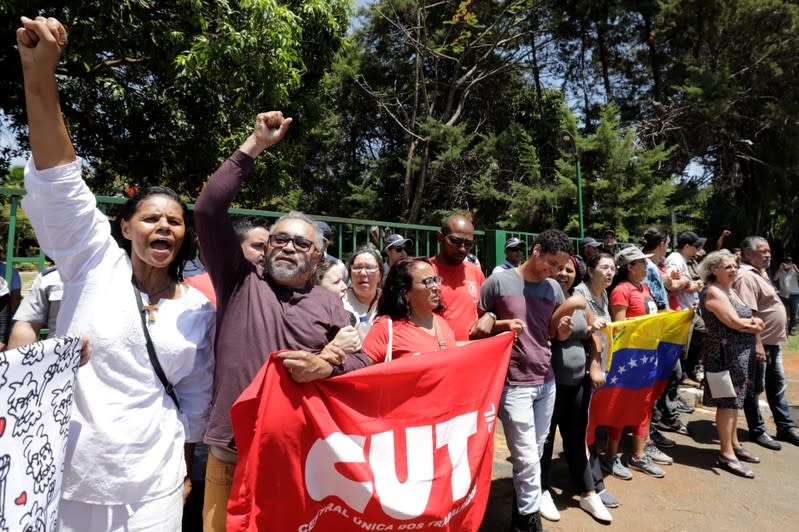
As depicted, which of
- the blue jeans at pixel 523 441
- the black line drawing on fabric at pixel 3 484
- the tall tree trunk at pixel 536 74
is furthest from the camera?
the tall tree trunk at pixel 536 74

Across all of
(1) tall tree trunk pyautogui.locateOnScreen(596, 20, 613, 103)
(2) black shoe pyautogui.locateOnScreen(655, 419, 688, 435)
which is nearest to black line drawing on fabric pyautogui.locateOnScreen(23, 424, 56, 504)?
(2) black shoe pyautogui.locateOnScreen(655, 419, 688, 435)

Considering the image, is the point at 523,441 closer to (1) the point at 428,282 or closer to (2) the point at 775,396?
(1) the point at 428,282

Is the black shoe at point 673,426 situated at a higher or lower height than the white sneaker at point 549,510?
lower

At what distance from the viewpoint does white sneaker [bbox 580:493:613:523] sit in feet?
11.6

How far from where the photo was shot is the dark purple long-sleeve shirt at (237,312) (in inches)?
75.4

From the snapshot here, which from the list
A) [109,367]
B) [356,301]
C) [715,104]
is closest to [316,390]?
[109,367]

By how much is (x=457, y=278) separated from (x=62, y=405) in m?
2.54

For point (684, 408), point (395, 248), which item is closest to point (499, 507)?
point (395, 248)

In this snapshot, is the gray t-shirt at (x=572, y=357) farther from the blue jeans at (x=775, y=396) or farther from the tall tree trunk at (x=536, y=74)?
the tall tree trunk at (x=536, y=74)

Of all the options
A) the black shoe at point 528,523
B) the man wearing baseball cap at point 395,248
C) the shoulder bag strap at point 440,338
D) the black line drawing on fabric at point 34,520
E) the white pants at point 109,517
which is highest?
the man wearing baseball cap at point 395,248

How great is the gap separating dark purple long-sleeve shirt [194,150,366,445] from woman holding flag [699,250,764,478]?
404 cm

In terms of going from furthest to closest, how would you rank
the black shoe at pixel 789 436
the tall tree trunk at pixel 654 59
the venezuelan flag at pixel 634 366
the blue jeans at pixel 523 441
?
the tall tree trunk at pixel 654 59, the black shoe at pixel 789 436, the venezuelan flag at pixel 634 366, the blue jeans at pixel 523 441

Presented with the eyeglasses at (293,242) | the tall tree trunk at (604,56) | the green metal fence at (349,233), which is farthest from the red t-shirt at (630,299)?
the tall tree trunk at (604,56)

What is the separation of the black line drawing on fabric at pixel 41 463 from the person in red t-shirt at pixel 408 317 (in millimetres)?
1461
